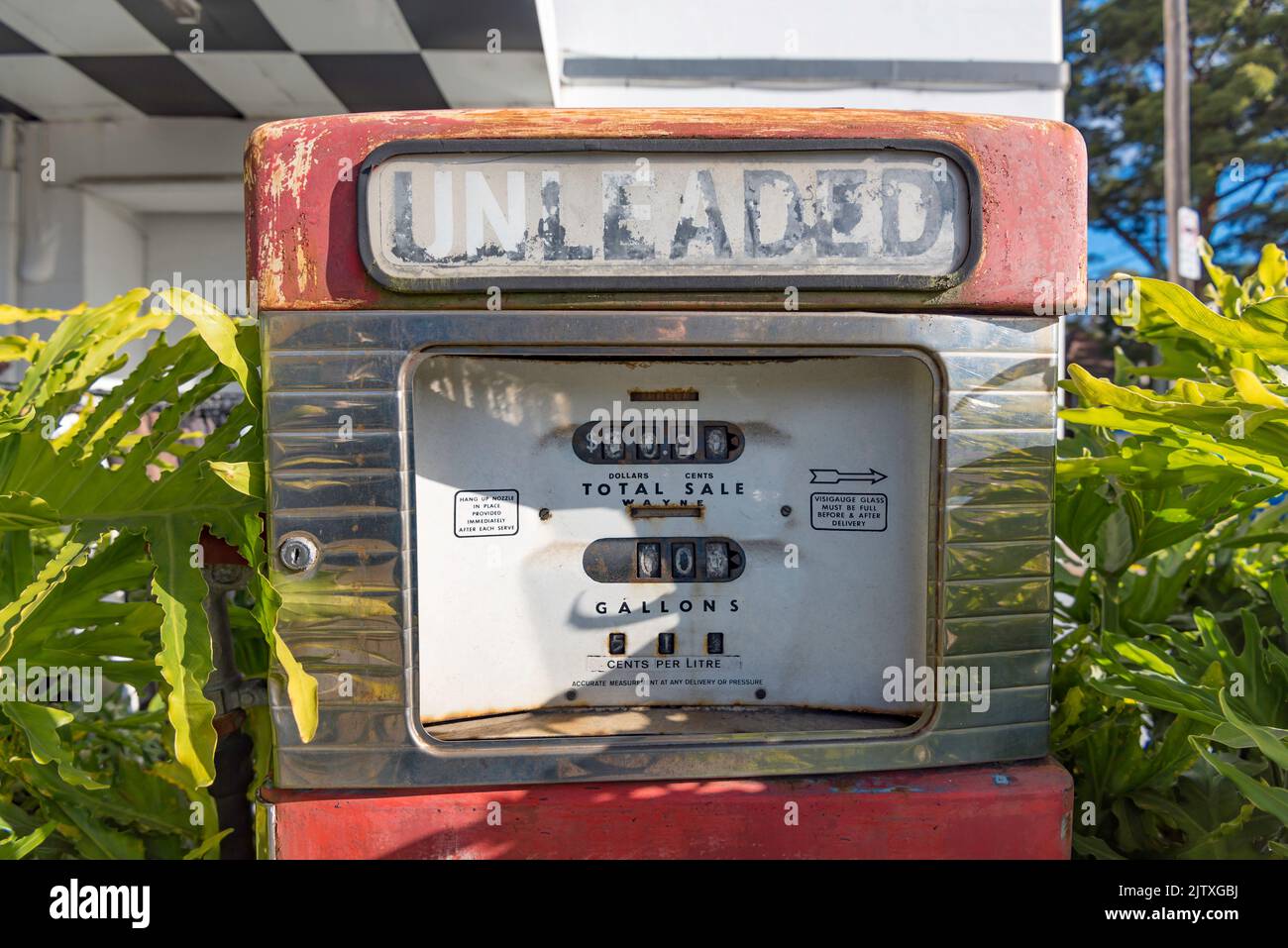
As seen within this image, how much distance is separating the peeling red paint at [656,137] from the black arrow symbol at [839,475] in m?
0.25

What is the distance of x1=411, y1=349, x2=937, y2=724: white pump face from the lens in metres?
1.38

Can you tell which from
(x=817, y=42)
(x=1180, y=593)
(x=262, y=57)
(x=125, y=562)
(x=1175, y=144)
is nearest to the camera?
(x=125, y=562)

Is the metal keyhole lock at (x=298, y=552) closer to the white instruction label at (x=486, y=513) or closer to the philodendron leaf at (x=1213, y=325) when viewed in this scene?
the white instruction label at (x=486, y=513)

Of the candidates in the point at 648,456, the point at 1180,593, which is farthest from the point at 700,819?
the point at 1180,593

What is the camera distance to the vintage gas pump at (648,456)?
1.25 m

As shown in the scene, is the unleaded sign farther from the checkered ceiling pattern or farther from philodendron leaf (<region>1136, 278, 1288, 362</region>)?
the checkered ceiling pattern

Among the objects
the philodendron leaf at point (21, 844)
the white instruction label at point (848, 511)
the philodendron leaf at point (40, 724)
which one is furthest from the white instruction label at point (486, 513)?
the philodendron leaf at point (21, 844)

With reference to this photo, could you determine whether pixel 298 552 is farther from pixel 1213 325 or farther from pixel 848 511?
pixel 1213 325

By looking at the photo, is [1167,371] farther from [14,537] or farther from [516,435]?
[14,537]

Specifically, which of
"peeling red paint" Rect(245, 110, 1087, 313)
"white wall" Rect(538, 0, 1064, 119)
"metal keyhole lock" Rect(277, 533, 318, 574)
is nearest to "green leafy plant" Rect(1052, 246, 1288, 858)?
"peeling red paint" Rect(245, 110, 1087, 313)

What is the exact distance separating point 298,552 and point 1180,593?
5.51 feet

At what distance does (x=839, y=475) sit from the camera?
4.62 feet

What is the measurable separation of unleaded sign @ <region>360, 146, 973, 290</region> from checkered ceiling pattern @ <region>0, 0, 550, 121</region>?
83.0 inches

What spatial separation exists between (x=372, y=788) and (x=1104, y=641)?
1137mm
